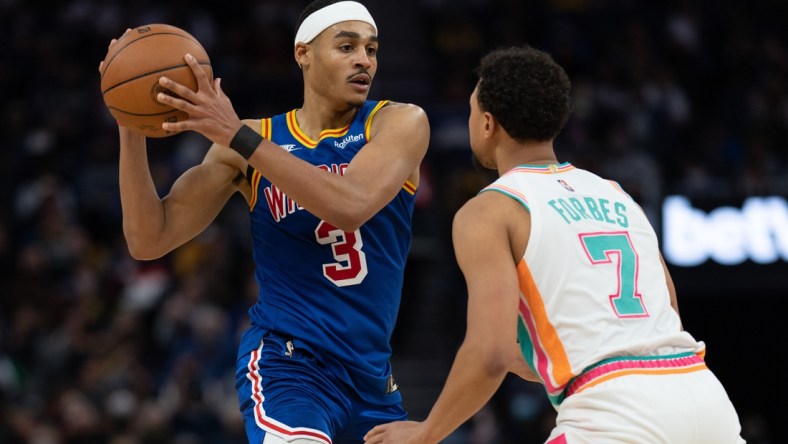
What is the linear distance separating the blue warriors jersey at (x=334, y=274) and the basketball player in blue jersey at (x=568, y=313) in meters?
1.02

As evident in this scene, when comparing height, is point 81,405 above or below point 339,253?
below

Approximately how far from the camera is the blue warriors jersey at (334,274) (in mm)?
5234

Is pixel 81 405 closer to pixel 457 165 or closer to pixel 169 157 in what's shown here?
pixel 169 157

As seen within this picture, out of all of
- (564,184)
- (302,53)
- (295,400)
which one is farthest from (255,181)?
(564,184)

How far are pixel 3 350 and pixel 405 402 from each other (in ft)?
14.8

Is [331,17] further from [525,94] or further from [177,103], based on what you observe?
[525,94]

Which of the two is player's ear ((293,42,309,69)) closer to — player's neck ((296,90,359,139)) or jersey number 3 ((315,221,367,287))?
player's neck ((296,90,359,139))

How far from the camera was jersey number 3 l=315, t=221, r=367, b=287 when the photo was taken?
5.31 m

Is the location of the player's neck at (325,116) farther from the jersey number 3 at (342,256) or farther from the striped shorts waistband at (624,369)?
the striped shorts waistband at (624,369)

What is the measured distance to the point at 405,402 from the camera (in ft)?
44.3

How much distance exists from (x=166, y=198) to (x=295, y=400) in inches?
49.3

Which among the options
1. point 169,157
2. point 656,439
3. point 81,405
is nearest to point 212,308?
point 81,405

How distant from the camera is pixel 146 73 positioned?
496cm

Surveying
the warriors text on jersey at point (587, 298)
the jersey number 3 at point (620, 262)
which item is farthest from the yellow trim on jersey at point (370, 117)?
the jersey number 3 at point (620, 262)
